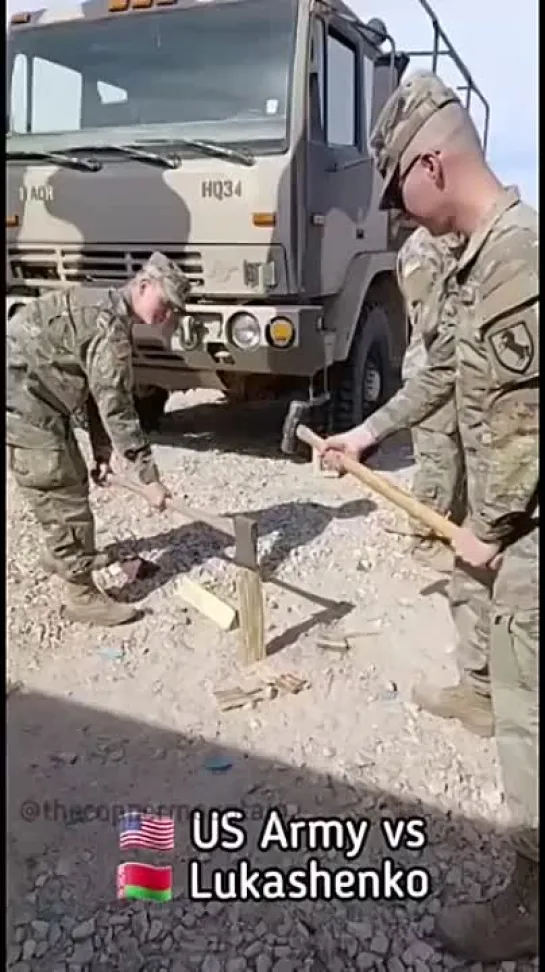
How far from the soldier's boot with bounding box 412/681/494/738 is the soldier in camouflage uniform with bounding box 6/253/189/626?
117 centimetres

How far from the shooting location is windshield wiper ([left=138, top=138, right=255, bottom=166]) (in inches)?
193

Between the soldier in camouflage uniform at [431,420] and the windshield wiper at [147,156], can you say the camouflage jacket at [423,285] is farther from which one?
the windshield wiper at [147,156]

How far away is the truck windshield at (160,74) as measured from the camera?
197 inches

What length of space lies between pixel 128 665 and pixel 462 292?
1881mm

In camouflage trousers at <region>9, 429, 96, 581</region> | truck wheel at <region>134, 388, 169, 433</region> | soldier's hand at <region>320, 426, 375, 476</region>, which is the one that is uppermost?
truck wheel at <region>134, 388, 169, 433</region>

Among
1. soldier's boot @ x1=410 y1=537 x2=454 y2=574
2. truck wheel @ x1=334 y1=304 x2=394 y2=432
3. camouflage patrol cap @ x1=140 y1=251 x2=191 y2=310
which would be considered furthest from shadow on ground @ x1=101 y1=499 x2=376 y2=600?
camouflage patrol cap @ x1=140 y1=251 x2=191 y2=310

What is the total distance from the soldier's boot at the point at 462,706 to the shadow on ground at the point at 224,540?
121cm

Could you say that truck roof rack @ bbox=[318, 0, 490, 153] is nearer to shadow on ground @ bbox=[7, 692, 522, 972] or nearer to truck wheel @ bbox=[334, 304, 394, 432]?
truck wheel @ bbox=[334, 304, 394, 432]

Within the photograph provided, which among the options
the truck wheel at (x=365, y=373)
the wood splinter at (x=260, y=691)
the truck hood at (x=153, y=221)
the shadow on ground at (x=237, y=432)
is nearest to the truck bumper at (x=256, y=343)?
the truck hood at (x=153, y=221)

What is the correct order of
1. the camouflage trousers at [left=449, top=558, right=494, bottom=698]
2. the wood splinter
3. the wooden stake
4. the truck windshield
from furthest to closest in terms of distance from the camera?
the truck windshield, the wooden stake, the wood splinter, the camouflage trousers at [left=449, top=558, right=494, bottom=698]

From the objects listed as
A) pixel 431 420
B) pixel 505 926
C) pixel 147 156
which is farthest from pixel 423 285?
pixel 505 926

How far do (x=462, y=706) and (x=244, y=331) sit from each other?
2689 millimetres

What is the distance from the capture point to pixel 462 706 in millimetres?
2967

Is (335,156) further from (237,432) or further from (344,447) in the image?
(344,447)
